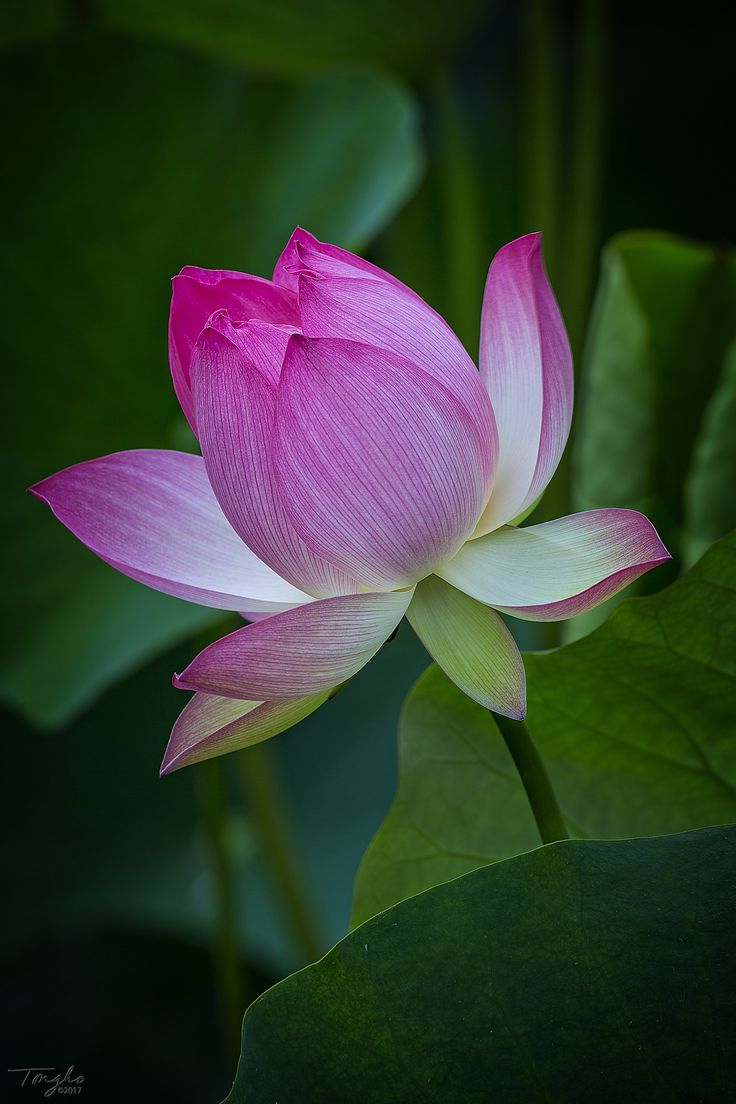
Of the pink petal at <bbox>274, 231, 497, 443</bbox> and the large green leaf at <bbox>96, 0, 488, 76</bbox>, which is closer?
the pink petal at <bbox>274, 231, 497, 443</bbox>

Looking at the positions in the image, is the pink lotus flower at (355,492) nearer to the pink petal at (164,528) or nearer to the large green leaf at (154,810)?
the pink petal at (164,528)

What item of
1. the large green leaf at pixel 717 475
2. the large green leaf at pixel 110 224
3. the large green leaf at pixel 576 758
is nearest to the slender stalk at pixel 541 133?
the large green leaf at pixel 110 224

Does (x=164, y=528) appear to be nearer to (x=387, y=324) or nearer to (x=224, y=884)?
(x=387, y=324)

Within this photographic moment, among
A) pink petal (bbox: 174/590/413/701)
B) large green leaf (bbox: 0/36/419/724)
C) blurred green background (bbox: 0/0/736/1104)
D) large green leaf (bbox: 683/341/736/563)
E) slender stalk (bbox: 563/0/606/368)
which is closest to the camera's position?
pink petal (bbox: 174/590/413/701)

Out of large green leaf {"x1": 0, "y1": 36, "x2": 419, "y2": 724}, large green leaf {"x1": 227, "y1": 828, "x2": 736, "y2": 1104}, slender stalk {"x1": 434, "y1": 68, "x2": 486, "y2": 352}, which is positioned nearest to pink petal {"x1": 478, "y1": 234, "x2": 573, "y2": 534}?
large green leaf {"x1": 227, "y1": 828, "x2": 736, "y2": 1104}

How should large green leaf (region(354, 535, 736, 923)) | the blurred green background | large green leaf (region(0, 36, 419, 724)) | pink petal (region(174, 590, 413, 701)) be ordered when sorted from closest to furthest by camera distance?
pink petal (region(174, 590, 413, 701))
large green leaf (region(354, 535, 736, 923))
the blurred green background
large green leaf (region(0, 36, 419, 724))

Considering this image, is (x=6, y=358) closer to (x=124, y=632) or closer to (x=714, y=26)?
(x=124, y=632)

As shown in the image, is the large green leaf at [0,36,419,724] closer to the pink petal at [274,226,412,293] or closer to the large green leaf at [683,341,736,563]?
the large green leaf at [683,341,736,563]
